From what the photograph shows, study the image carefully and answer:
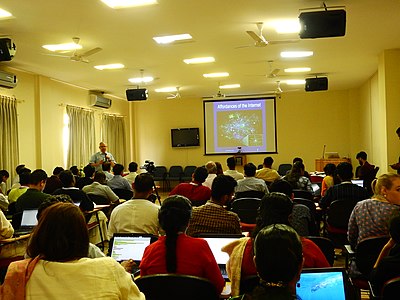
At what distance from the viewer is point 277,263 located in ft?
4.84

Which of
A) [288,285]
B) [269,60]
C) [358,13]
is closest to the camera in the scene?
[288,285]

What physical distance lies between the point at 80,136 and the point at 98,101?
4.49 feet

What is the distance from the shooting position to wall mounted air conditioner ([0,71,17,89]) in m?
8.34

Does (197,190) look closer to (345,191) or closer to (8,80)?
(345,191)

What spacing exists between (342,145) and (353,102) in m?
1.41

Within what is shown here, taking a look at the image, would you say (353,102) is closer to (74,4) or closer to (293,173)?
(293,173)

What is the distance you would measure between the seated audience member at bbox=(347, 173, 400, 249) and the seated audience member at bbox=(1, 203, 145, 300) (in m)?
2.46

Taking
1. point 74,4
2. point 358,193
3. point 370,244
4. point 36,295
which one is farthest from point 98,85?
point 36,295

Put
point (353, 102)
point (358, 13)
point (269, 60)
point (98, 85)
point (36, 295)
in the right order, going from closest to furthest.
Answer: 1. point (36, 295)
2. point (358, 13)
3. point (269, 60)
4. point (98, 85)
5. point (353, 102)

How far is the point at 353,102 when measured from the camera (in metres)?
14.0

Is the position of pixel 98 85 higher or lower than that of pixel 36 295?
higher

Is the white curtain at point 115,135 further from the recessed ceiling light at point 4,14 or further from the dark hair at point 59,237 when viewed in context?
the dark hair at point 59,237

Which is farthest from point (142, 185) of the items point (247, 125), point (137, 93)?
point (247, 125)

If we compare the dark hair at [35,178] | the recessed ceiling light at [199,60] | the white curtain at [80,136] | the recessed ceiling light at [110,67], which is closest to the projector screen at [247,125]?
the white curtain at [80,136]
